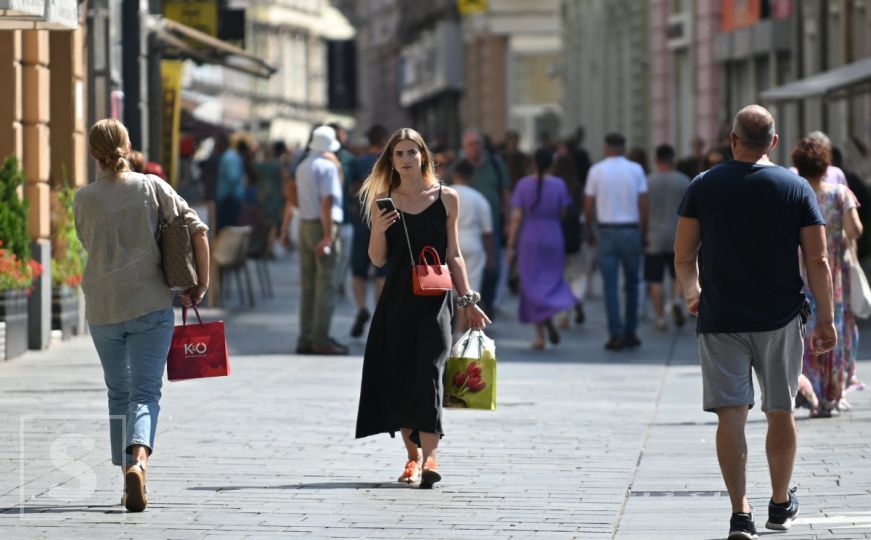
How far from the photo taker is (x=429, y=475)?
10125 millimetres

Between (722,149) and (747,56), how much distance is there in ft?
46.8

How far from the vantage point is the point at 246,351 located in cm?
1838

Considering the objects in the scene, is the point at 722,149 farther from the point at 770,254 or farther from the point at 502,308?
the point at 770,254

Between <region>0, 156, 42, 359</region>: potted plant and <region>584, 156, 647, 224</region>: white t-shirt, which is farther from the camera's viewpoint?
<region>584, 156, 647, 224</region>: white t-shirt

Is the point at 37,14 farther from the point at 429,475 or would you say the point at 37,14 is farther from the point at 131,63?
the point at 131,63

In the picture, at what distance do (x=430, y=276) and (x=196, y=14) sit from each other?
1688cm

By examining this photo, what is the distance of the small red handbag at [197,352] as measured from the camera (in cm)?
971

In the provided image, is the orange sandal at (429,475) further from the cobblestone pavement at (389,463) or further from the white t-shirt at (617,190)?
the white t-shirt at (617,190)

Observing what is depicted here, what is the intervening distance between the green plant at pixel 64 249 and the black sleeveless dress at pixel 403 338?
8.24 meters

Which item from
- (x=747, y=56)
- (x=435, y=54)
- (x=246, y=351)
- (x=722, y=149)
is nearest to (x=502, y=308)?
Answer: (x=722, y=149)

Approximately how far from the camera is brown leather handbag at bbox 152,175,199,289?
9.43 meters

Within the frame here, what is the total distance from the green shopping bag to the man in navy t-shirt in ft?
5.56

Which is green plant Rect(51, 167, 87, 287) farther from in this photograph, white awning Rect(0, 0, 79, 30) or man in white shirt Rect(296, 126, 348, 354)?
white awning Rect(0, 0, 79, 30)

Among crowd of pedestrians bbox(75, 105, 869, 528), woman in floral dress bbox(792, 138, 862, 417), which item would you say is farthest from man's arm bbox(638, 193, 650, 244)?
woman in floral dress bbox(792, 138, 862, 417)
